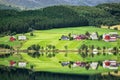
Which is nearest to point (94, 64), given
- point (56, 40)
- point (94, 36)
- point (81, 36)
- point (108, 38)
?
point (108, 38)

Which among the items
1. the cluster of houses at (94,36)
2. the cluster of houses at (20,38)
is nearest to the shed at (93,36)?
the cluster of houses at (94,36)

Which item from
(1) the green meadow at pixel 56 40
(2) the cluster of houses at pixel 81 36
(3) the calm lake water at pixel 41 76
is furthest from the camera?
(2) the cluster of houses at pixel 81 36

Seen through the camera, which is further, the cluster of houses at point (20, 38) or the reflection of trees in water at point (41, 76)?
the cluster of houses at point (20, 38)

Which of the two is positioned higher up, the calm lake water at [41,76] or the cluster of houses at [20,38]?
the calm lake water at [41,76]

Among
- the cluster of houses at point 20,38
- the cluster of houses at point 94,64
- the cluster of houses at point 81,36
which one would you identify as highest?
the cluster of houses at point 94,64

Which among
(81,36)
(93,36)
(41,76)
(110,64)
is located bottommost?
(81,36)

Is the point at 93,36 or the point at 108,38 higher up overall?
the point at 93,36

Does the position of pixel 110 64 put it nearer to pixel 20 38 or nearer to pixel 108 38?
pixel 108 38

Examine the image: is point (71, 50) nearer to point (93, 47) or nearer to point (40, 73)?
point (93, 47)

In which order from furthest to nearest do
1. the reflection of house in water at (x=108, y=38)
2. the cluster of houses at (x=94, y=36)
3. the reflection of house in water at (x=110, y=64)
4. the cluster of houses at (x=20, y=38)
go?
the cluster of houses at (x=20, y=38)
the cluster of houses at (x=94, y=36)
the reflection of house in water at (x=108, y=38)
the reflection of house in water at (x=110, y=64)

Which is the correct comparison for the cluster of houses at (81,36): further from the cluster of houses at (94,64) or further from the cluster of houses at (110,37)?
the cluster of houses at (94,64)

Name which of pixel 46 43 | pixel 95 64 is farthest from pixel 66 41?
pixel 95 64
